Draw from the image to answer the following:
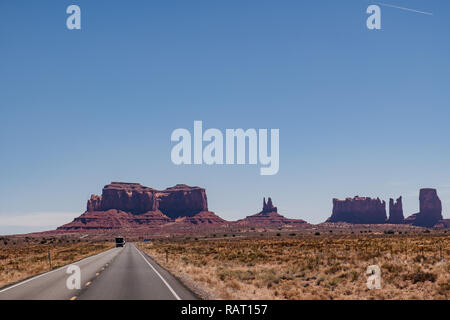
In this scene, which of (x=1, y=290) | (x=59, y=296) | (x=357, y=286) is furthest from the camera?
(x=357, y=286)

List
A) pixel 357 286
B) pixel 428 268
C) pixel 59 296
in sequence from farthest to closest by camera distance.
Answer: pixel 428 268, pixel 357 286, pixel 59 296

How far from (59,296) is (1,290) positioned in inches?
169

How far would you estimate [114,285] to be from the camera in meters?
17.9

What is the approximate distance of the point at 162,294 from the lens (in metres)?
14.8
